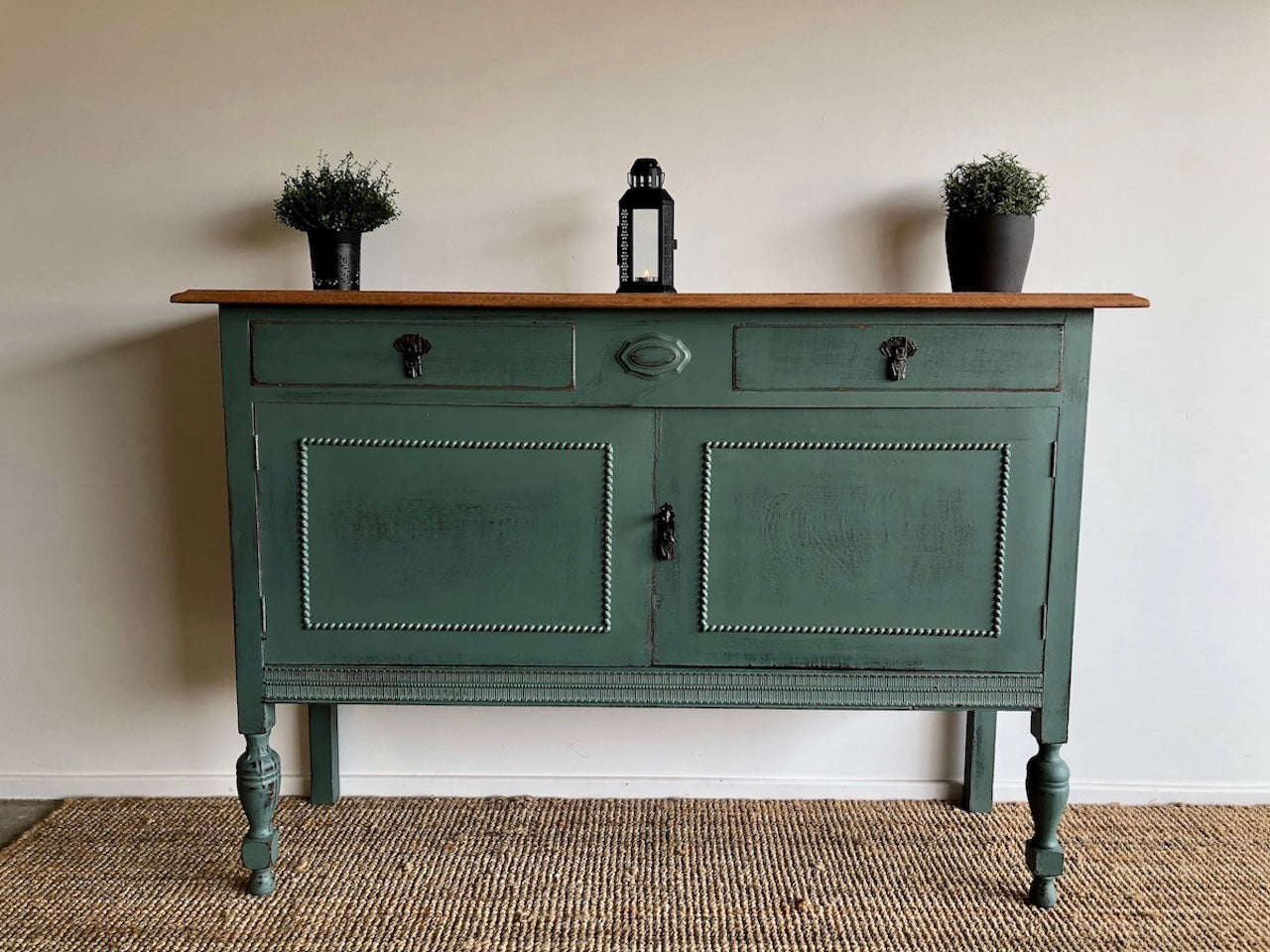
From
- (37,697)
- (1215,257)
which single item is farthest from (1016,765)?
(37,697)

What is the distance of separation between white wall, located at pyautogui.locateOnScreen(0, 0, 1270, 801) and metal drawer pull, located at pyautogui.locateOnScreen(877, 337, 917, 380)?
1.61 feet

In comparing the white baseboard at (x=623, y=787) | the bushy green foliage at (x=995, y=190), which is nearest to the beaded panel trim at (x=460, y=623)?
the white baseboard at (x=623, y=787)

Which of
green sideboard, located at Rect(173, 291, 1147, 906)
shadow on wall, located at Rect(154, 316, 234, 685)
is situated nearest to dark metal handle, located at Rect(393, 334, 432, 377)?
green sideboard, located at Rect(173, 291, 1147, 906)

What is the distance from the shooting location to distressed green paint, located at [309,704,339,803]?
222 centimetres

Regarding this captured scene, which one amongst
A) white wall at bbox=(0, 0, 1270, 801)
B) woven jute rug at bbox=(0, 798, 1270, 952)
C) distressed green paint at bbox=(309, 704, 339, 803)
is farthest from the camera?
distressed green paint at bbox=(309, 704, 339, 803)

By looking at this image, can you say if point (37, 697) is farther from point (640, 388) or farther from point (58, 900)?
point (640, 388)

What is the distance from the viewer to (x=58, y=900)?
1.89 m

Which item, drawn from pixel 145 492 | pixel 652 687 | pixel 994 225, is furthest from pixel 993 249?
pixel 145 492

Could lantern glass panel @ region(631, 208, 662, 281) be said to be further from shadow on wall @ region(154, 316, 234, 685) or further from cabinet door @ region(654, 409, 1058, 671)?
shadow on wall @ region(154, 316, 234, 685)

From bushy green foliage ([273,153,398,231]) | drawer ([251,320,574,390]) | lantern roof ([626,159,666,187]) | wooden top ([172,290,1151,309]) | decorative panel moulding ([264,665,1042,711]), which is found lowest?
decorative panel moulding ([264,665,1042,711])

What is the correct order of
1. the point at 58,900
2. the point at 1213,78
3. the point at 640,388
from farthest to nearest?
the point at 1213,78
the point at 58,900
the point at 640,388

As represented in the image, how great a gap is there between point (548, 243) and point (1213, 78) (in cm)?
145

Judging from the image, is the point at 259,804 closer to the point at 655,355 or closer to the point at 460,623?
the point at 460,623

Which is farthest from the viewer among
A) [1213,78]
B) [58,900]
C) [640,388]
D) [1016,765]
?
[1016,765]
